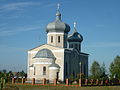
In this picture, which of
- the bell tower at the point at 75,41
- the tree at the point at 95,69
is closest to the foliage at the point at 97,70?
the tree at the point at 95,69

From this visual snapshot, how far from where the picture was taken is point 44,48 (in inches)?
2080

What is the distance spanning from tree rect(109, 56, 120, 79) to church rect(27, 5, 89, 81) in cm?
577

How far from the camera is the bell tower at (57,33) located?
53.8 metres

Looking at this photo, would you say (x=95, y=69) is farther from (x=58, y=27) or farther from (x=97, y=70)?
(x=58, y=27)

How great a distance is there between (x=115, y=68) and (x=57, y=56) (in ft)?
34.9

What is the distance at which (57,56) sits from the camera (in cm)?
5172

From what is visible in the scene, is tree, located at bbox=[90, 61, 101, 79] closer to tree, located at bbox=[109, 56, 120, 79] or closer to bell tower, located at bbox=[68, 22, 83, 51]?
tree, located at bbox=[109, 56, 120, 79]

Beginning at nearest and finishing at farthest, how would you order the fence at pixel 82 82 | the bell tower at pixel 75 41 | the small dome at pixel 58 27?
the fence at pixel 82 82
the small dome at pixel 58 27
the bell tower at pixel 75 41

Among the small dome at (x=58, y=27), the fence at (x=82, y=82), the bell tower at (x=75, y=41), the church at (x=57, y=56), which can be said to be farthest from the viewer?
the bell tower at (x=75, y=41)

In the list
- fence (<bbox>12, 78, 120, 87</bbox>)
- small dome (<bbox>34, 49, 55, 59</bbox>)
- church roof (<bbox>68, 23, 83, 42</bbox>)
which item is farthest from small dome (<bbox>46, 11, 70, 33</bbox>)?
fence (<bbox>12, 78, 120, 87</bbox>)

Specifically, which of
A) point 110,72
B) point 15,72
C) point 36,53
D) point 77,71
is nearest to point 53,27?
point 36,53

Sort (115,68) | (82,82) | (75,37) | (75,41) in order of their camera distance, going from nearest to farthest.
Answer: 1. (82,82)
2. (115,68)
3. (75,41)
4. (75,37)

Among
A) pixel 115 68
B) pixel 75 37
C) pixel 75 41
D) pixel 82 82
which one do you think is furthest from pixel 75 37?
pixel 82 82

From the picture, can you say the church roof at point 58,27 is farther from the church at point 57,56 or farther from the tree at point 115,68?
the tree at point 115,68
